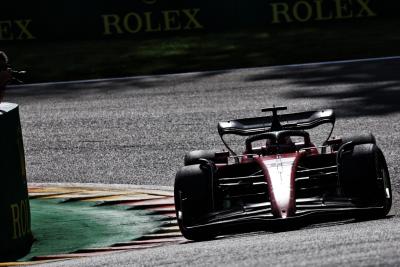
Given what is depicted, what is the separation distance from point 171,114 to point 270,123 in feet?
17.8

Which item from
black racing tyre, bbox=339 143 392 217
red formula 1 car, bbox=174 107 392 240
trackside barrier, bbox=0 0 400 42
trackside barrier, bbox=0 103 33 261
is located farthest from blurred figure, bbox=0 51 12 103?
trackside barrier, bbox=0 0 400 42

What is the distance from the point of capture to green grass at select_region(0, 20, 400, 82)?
18891 mm

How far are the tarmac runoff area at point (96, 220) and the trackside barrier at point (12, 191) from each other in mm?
152

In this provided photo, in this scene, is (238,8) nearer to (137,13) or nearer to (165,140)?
(137,13)

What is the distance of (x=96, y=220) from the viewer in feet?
36.4

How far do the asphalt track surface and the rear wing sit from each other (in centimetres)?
90

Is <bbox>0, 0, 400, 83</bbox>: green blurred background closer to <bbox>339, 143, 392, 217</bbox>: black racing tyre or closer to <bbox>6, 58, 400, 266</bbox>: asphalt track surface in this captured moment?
<bbox>6, 58, 400, 266</bbox>: asphalt track surface

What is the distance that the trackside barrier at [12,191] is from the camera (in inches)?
392

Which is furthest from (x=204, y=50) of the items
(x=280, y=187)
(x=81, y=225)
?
(x=280, y=187)

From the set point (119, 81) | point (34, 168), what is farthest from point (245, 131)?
point (119, 81)

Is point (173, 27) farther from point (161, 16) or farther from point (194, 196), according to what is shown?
point (194, 196)

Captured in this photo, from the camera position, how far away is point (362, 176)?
9312 mm

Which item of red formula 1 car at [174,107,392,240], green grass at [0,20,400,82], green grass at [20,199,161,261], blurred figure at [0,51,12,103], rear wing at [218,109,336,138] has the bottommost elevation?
green grass at [20,199,161,261]

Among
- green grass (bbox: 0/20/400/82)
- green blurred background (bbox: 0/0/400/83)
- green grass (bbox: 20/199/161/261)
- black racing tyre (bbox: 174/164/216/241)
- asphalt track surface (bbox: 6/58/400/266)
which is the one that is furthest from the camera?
green blurred background (bbox: 0/0/400/83)
